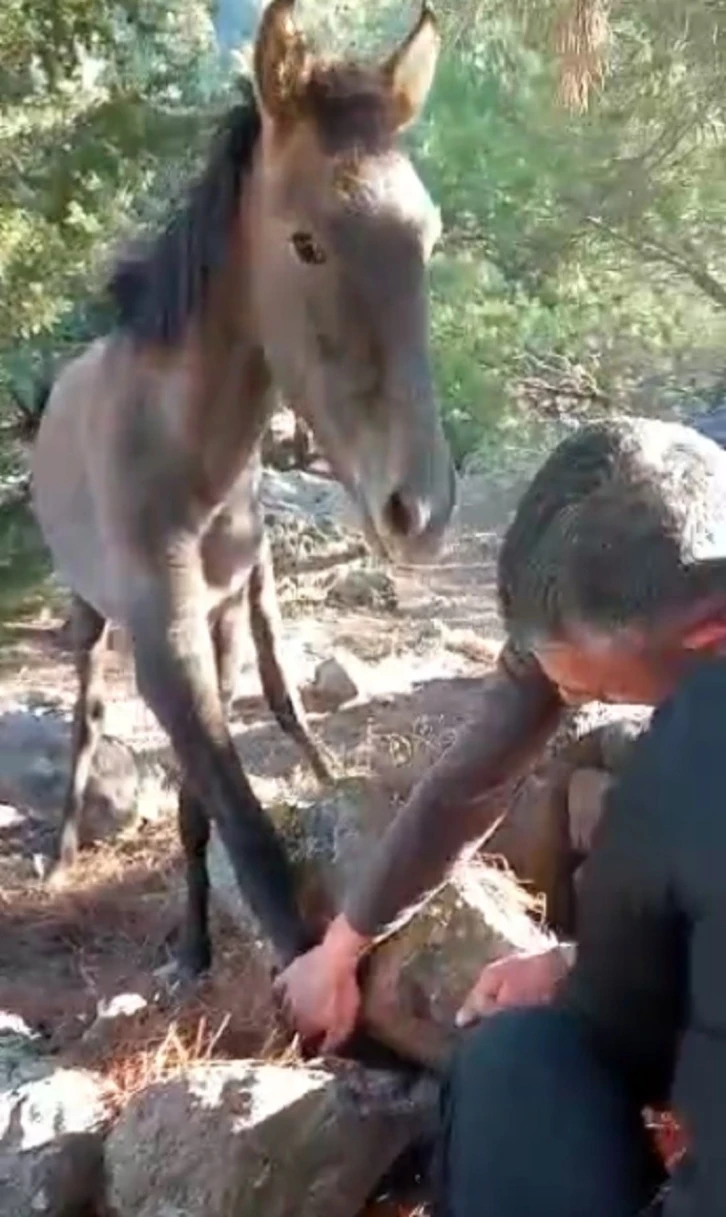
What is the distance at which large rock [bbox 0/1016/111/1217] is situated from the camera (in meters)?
2.50

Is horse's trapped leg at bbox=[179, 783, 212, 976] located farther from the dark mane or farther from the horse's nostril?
the horse's nostril

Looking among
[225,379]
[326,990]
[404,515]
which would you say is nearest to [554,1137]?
[326,990]

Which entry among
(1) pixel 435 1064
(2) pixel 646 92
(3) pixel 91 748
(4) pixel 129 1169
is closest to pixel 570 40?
(2) pixel 646 92

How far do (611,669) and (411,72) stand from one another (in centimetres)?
167

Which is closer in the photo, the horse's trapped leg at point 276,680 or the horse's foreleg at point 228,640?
the horse's foreleg at point 228,640

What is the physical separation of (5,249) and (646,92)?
6.00 feet

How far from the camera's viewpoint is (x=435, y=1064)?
2629 mm

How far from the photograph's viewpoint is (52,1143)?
2.54 meters

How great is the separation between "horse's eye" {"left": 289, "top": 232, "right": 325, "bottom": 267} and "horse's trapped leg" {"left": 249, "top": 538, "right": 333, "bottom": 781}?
1.49m

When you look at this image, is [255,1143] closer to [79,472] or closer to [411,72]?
[411,72]

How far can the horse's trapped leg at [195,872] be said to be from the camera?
11.5 feet

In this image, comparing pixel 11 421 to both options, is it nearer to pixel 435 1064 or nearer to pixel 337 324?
pixel 337 324

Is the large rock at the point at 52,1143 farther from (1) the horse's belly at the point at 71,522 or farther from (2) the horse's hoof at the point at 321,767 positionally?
(2) the horse's hoof at the point at 321,767

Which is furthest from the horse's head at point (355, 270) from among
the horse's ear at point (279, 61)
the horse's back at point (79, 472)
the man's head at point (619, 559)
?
the man's head at point (619, 559)
